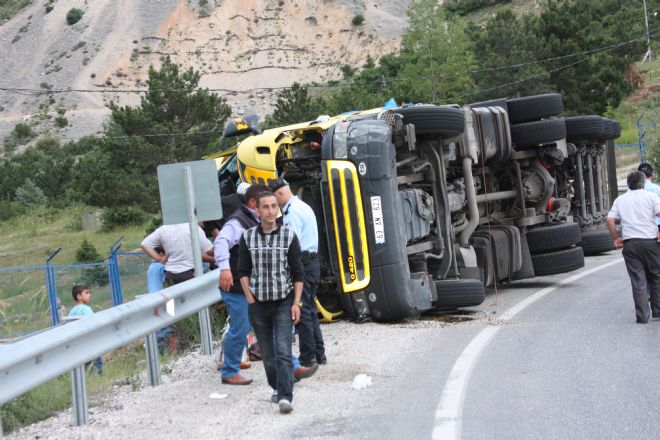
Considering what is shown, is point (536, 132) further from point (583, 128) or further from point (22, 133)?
point (22, 133)

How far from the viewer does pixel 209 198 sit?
934cm

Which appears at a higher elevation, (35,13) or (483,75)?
(35,13)

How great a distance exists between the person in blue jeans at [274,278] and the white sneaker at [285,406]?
9cm

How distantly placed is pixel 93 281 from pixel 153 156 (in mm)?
26222

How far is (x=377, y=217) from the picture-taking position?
Result: 10.4 metres

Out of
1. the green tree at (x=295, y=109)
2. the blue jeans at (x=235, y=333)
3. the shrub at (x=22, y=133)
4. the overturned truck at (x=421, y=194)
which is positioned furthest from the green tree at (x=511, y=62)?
the shrub at (x=22, y=133)

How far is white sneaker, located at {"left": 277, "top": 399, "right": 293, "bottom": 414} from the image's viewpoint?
661cm

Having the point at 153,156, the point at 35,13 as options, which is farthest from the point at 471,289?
the point at 35,13

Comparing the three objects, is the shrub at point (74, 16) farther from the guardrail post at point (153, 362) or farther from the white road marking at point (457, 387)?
the guardrail post at point (153, 362)

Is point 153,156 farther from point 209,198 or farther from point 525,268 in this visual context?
point 209,198

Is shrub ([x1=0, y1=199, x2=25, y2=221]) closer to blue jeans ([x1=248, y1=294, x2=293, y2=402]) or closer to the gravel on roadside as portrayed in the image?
the gravel on roadside

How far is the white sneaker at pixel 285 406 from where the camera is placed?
6613 millimetres

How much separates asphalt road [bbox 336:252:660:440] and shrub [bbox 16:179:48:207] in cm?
5663

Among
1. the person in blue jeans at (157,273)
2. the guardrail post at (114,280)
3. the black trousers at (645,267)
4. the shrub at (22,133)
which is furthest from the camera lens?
the shrub at (22,133)
